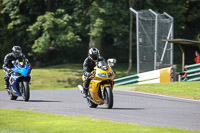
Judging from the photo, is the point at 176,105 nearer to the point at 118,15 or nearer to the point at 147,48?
the point at 147,48

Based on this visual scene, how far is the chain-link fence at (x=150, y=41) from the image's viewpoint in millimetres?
22625

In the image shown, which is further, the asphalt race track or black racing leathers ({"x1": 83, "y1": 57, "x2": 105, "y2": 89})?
black racing leathers ({"x1": 83, "y1": 57, "x2": 105, "y2": 89})

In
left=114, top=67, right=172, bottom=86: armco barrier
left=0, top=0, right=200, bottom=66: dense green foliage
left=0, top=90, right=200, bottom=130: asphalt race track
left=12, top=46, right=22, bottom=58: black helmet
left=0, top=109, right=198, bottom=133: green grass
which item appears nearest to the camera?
left=0, top=109, right=198, bottom=133: green grass

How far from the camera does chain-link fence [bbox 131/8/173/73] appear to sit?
2262cm

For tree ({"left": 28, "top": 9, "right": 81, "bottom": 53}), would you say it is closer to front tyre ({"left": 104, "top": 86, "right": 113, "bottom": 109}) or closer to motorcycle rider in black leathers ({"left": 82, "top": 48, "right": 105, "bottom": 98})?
motorcycle rider in black leathers ({"left": 82, "top": 48, "right": 105, "bottom": 98})

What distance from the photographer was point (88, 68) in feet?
43.5

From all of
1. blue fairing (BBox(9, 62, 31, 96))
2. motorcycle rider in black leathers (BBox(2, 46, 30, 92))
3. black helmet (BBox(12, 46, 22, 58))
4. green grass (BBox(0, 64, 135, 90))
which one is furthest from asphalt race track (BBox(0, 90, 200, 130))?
green grass (BBox(0, 64, 135, 90))

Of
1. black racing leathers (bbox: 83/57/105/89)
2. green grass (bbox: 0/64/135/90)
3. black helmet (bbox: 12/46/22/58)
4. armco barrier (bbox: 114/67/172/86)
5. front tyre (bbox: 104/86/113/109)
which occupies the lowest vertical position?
green grass (bbox: 0/64/135/90)

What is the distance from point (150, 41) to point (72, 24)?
44.7ft

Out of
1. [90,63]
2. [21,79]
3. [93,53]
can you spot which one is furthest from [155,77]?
[93,53]

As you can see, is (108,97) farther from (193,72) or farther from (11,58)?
(193,72)

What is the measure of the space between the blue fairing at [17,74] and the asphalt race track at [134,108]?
2.05 feet

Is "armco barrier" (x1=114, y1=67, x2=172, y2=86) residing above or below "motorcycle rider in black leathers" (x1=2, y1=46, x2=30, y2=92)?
below

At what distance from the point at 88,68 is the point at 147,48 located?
389 inches
